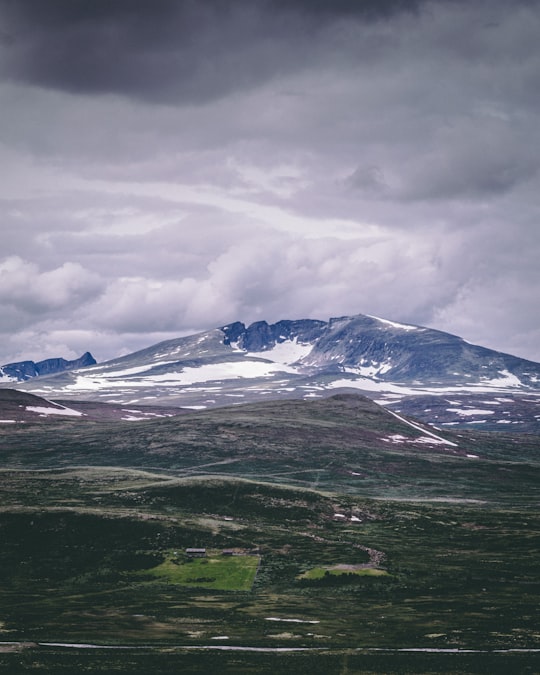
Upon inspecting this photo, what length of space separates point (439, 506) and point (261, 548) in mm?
58924

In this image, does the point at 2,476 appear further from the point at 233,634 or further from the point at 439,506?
the point at 233,634

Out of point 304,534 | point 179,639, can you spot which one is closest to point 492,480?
point 304,534

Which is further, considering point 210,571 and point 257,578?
point 210,571

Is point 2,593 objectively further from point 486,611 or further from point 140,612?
point 486,611

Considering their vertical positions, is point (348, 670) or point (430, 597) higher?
point (348, 670)

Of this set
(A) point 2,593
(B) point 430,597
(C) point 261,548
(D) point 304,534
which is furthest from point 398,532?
(A) point 2,593

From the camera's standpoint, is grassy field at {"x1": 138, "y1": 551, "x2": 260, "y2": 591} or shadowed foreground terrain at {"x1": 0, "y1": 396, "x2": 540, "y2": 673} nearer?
shadowed foreground terrain at {"x1": 0, "y1": 396, "x2": 540, "y2": 673}

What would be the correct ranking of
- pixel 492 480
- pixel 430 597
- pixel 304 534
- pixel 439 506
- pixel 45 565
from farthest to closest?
pixel 492 480 → pixel 439 506 → pixel 304 534 → pixel 45 565 → pixel 430 597

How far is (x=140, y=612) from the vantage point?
242 ft

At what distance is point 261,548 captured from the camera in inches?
4254

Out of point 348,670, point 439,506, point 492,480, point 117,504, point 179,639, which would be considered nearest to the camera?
point 348,670

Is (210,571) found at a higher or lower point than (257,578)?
higher

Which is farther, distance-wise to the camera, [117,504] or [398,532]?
[117,504]

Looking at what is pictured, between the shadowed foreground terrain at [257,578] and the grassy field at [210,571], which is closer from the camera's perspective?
the shadowed foreground terrain at [257,578]
